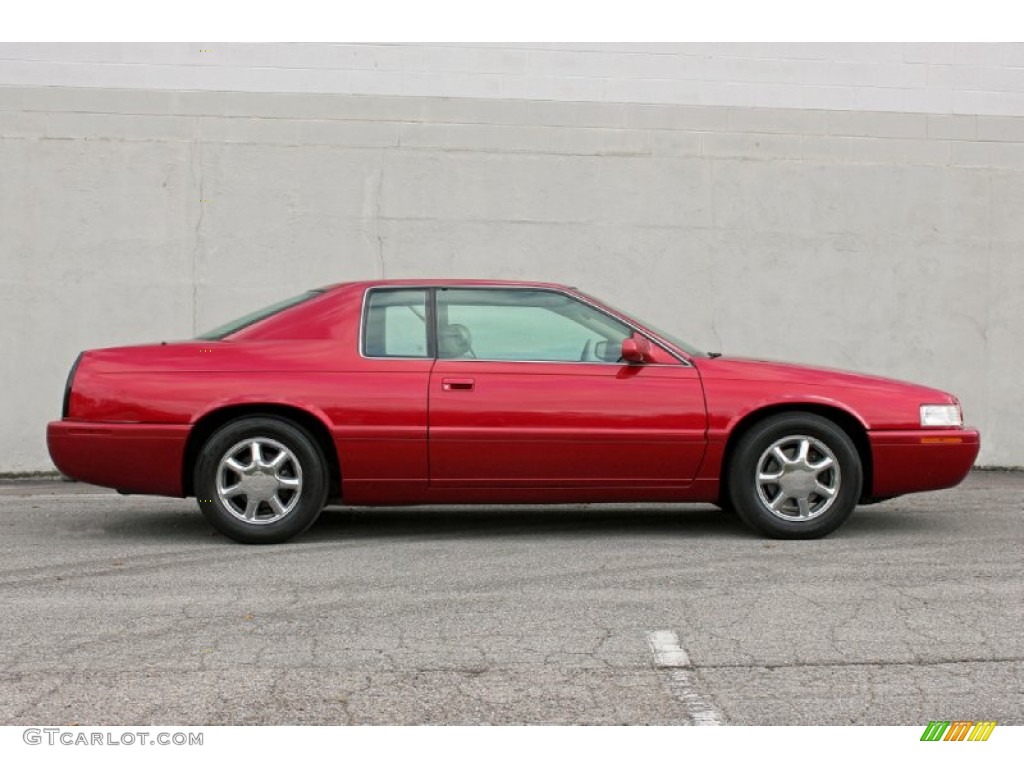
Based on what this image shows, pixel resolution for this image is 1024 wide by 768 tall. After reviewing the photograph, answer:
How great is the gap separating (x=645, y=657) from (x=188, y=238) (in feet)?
25.4

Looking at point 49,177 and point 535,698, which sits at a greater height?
point 49,177

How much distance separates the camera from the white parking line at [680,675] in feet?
13.8

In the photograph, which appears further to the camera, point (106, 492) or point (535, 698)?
point (106, 492)

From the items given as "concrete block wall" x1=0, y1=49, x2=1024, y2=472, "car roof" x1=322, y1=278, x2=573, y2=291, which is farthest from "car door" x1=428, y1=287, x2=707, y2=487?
"concrete block wall" x1=0, y1=49, x2=1024, y2=472

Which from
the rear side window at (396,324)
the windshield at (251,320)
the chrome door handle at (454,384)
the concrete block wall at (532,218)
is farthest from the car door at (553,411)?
the concrete block wall at (532,218)

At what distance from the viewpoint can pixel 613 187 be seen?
1205cm

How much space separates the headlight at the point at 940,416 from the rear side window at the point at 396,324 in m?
2.65

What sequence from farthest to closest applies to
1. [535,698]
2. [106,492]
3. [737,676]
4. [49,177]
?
[49,177], [106,492], [737,676], [535,698]

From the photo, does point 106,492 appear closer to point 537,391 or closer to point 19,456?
point 19,456

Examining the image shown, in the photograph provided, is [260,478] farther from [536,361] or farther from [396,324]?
[536,361]

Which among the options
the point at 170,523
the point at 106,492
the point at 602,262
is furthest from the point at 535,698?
the point at 602,262

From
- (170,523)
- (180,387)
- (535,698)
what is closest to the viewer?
(535,698)
